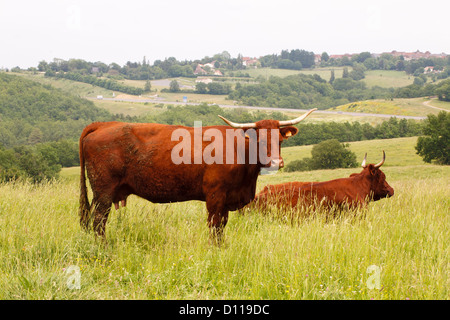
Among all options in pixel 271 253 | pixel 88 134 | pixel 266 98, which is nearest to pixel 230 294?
pixel 271 253

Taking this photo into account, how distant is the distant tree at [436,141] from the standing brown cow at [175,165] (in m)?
46.2

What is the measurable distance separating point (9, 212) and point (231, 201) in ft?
12.4

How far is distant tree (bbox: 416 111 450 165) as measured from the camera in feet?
158

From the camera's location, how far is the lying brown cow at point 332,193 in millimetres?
8391

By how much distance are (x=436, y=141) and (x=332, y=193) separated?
1845 inches

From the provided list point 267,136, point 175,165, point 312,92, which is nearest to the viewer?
point 267,136

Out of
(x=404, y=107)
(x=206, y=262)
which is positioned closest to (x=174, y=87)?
(x=404, y=107)

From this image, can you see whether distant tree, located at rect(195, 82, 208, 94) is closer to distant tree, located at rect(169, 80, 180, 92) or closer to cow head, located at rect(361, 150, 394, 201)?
distant tree, located at rect(169, 80, 180, 92)

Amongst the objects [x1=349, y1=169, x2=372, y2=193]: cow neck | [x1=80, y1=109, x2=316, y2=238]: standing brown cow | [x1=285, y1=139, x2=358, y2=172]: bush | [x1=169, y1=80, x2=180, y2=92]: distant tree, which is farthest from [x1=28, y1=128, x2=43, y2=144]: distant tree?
[x1=80, y1=109, x2=316, y2=238]: standing brown cow

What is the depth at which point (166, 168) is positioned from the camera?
6105 mm

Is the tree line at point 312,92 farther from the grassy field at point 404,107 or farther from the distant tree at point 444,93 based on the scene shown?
the grassy field at point 404,107

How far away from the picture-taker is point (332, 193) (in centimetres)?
868

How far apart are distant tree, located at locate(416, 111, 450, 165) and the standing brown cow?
46.2 meters

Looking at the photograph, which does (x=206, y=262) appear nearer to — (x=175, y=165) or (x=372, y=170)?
(x=175, y=165)
